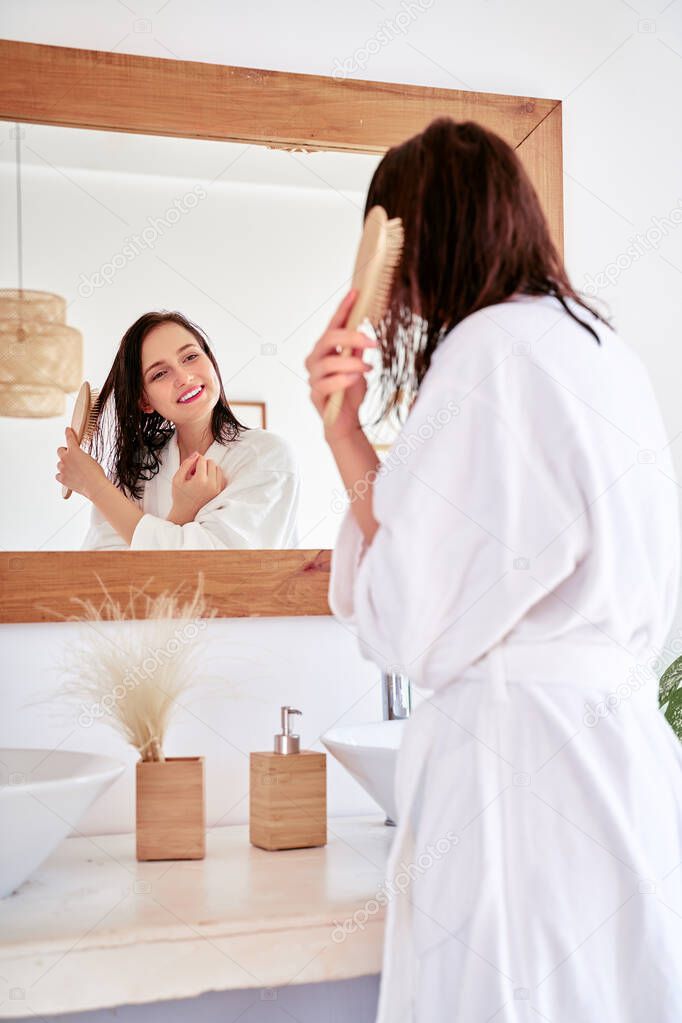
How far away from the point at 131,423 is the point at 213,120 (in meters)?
0.47

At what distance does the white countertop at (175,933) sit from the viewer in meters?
1.07

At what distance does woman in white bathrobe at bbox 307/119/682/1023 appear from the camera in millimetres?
906

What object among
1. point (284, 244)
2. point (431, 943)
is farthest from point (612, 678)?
point (284, 244)

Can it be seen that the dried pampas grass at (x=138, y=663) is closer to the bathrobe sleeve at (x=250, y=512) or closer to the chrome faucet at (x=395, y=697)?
the bathrobe sleeve at (x=250, y=512)

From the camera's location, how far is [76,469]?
4.92ft

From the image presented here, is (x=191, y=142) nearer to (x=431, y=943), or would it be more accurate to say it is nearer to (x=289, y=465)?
(x=289, y=465)

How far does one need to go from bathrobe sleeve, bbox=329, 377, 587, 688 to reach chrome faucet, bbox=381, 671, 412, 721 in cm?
65

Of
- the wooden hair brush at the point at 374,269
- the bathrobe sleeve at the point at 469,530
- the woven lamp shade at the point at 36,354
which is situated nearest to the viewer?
the bathrobe sleeve at the point at 469,530

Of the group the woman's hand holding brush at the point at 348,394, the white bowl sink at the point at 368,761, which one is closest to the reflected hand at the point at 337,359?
the woman's hand holding brush at the point at 348,394

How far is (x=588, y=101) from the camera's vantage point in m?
1.77

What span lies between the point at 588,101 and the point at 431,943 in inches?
55.2

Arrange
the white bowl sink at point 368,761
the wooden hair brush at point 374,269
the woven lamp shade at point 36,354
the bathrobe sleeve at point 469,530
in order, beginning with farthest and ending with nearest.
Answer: the woven lamp shade at point 36,354 < the white bowl sink at point 368,761 < the wooden hair brush at point 374,269 < the bathrobe sleeve at point 469,530

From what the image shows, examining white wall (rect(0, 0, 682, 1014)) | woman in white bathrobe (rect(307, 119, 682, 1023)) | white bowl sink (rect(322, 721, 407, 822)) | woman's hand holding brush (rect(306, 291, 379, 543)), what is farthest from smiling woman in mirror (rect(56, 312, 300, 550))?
woman in white bathrobe (rect(307, 119, 682, 1023))

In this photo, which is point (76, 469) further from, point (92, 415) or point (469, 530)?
point (469, 530)
